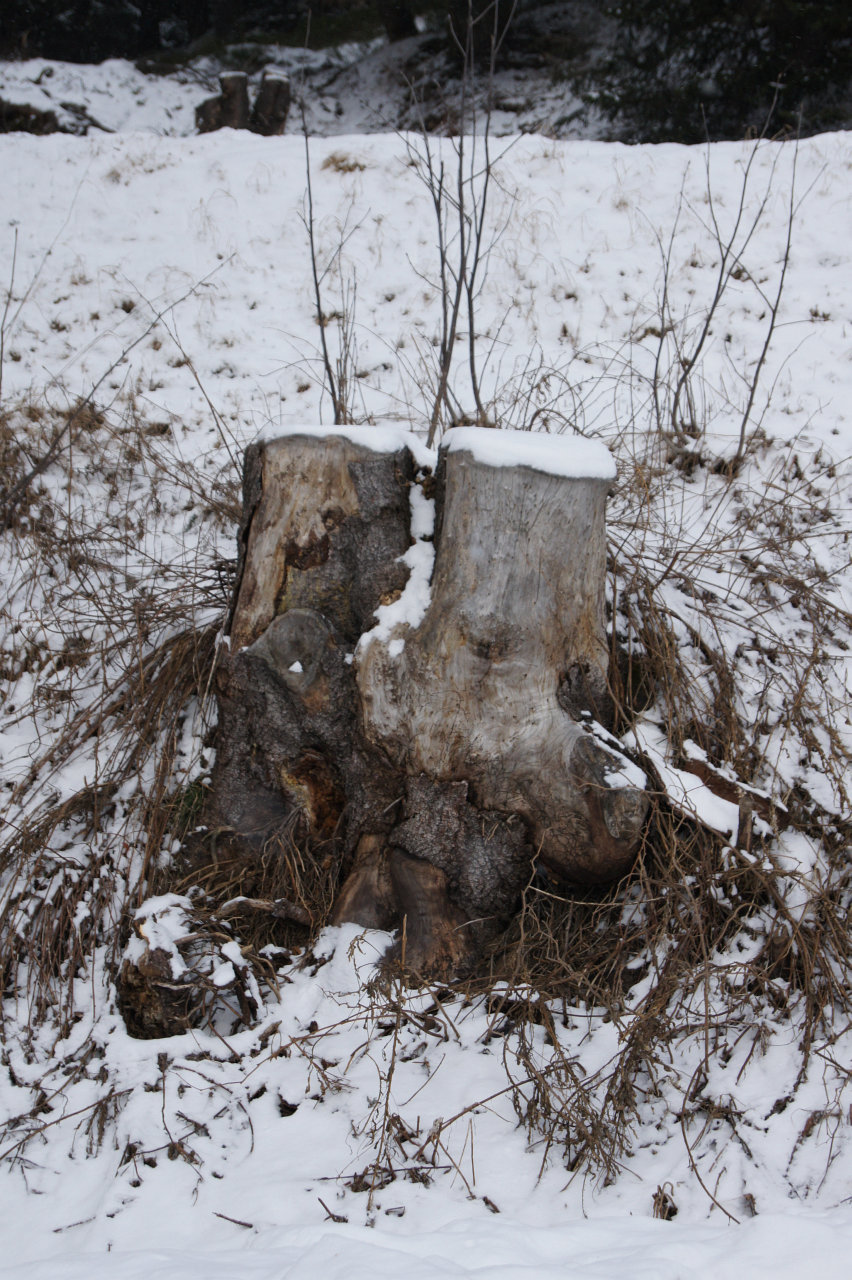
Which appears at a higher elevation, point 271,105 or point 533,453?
point 271,105

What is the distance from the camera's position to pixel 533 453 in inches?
88.4

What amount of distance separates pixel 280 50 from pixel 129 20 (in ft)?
8.64

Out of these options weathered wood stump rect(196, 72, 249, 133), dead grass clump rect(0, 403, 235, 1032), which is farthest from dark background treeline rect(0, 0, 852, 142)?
dead grass clump rect(0, 403, 235, 1032)

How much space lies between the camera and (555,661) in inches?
93.1

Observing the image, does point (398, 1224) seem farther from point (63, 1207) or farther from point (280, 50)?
point (280, 50)

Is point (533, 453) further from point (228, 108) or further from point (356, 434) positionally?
point (228, 108)

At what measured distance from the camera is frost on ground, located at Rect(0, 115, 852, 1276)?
179 cm

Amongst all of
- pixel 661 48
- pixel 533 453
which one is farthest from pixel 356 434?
pixel 661 48

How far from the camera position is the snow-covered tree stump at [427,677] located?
2.28 meters

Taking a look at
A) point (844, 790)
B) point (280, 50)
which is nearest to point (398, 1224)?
point (844, 790)

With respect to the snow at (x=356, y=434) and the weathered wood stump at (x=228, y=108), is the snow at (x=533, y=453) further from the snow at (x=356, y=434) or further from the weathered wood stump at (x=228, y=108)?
the weathered wood stump at (x=228, y=108)

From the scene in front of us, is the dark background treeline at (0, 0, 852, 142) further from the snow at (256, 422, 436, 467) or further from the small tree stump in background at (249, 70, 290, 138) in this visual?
the snow at (256, 422, 436, 467)

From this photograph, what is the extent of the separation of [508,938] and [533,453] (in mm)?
1355

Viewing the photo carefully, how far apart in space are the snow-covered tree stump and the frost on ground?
16cm
